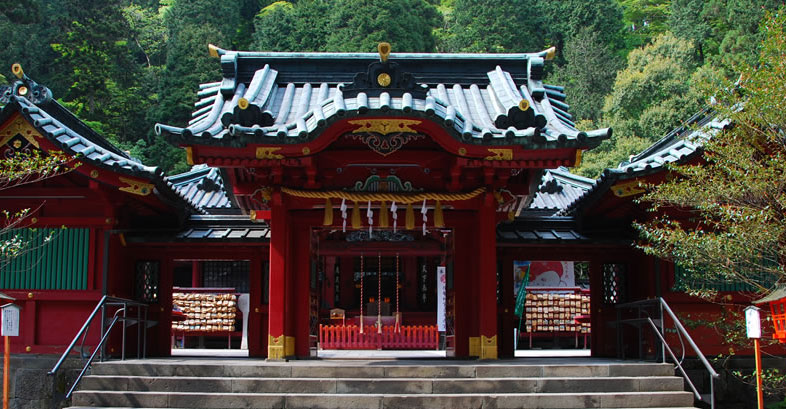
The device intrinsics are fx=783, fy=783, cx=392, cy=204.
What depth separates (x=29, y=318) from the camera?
12.6 metres

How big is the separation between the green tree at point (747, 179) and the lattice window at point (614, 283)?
3.82 metres

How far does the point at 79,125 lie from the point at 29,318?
→ 3.43 m

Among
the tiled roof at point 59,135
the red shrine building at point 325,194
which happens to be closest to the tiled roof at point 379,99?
the red shrine building at point 325,194

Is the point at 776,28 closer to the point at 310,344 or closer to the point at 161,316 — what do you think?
the point at 310,344

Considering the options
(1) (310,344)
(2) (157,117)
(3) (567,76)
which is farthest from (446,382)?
(3) (567,76)

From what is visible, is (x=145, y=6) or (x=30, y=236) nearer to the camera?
(x=30, y=236)

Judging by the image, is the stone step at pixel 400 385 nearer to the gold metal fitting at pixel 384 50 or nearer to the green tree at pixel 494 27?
the gold metal fitting at pixel 384 50

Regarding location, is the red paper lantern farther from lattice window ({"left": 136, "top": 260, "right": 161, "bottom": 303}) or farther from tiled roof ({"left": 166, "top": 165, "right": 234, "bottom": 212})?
tiled roof ({"left": 166, "top": 165, "right": 234, "bottom": 212})

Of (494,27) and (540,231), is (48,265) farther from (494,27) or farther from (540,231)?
(494,27)

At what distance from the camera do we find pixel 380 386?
32.5 feet

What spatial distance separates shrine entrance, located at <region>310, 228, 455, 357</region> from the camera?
19109mm

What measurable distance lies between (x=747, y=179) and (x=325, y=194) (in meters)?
5.86

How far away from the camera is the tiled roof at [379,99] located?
10.8 metres

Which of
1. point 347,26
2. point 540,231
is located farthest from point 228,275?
point 347,26
